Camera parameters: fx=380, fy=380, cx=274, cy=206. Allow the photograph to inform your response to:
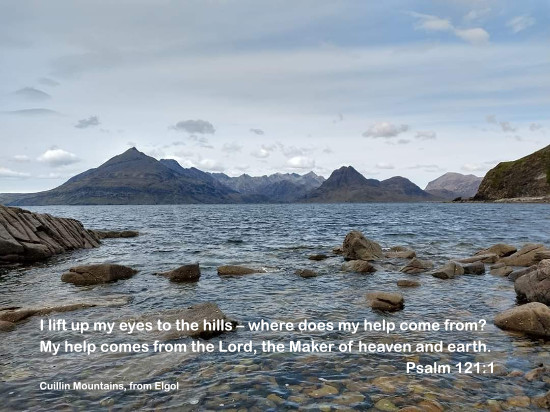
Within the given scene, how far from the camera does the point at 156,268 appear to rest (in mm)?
29562

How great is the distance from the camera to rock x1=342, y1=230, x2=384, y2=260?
32.6m

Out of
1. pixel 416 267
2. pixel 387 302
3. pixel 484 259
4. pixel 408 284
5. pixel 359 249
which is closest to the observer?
pixel 387 302

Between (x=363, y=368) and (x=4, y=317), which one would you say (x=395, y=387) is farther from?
(x=4, y=317)

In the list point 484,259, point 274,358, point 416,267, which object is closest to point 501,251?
point 484,259

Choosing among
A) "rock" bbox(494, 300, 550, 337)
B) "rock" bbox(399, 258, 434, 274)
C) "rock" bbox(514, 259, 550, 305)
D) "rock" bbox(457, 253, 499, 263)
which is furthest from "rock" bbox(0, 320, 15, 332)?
"rock" bbox(457, 253, 499, 263)

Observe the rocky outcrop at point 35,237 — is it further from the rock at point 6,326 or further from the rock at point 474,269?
the rock at point 474,269

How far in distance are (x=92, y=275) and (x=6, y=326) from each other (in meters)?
9.24

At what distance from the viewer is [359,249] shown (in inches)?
1293

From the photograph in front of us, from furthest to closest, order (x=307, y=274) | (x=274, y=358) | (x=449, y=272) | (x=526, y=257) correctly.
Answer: (x=526, y=257)
(x=307, y=274)
(x=449, y=272)
(x=274, y=358)

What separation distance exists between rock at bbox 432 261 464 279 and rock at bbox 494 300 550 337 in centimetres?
938

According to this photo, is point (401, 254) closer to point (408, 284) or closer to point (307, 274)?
point (408, 284)

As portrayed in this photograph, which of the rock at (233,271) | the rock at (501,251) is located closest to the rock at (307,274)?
the rock at (233,271)

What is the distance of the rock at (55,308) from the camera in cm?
1566

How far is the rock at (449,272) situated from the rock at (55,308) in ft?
61.4
